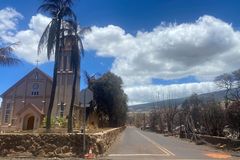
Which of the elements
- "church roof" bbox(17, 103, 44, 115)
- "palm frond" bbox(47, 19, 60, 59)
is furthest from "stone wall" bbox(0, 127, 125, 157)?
Result: "church roof" bbox(17, 103, 44, 115)

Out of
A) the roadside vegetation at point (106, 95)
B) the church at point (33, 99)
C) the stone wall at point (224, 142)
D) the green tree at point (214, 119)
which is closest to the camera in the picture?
the stone wall at point (224, 142)

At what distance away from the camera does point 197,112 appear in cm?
4831

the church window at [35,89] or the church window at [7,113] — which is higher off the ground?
the church window at [35,89]

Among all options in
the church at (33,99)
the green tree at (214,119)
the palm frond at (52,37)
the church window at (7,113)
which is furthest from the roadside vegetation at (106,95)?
the palm frond at (52,37)

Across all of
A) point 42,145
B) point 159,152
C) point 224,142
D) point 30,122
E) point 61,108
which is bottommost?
point 159,152

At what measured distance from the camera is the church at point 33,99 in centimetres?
5469

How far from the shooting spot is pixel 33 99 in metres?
57.4

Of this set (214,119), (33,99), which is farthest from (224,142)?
(33,99)

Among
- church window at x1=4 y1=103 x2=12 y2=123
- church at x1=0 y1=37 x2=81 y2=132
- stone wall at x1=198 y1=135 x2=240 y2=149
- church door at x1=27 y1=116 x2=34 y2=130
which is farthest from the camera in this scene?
church window at x1=4 y1=103 x2=12 y2=123

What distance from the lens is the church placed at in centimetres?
5469

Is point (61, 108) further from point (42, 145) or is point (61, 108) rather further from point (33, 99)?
point (42, 145)

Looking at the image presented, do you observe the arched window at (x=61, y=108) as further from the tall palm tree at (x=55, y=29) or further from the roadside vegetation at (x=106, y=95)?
the tall palm tree at (x=55, y=29)

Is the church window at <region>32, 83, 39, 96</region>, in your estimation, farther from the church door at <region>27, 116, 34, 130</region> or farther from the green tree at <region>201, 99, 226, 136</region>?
the green tree at <region>201, 99, 226, 136</region>

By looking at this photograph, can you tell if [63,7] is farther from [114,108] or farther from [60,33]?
[114,108]
